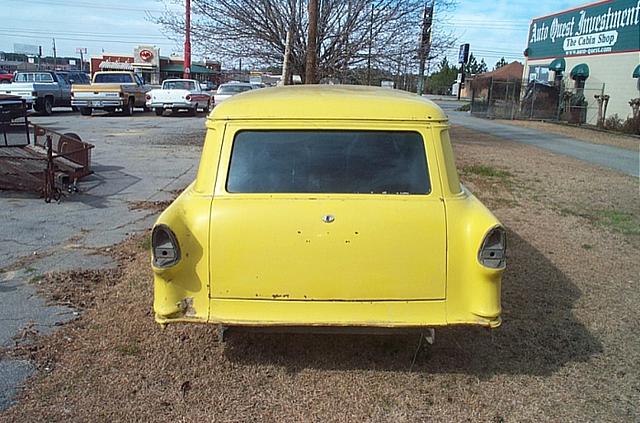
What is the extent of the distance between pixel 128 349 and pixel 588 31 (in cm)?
3599

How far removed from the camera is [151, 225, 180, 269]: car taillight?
10.8ft

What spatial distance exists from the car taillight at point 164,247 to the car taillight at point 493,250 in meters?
1.81

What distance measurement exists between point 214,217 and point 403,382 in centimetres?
160

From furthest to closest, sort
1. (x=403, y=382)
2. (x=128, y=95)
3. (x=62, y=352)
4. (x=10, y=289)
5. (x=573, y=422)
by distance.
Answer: (x=128, y=95), (x=10, y=289), (x=62, y=352), (x=403, y=382), (x=573, y=422)

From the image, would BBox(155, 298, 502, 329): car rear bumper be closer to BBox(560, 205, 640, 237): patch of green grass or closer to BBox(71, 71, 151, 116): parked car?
BBox(560, 205, 640, 237): patch of green grass

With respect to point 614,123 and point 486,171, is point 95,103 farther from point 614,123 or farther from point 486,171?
point 614,123

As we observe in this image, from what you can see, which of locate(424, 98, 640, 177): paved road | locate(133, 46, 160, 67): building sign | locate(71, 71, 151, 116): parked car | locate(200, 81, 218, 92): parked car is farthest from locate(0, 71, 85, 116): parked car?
locate(133, 46, 160, 67): building sign

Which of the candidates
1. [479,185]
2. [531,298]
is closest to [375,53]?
[479,185]

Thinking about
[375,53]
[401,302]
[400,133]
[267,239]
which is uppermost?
[375,53]

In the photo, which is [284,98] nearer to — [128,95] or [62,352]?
[62,352]

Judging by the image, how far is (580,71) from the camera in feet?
108

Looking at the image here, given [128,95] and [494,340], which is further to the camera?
[128,95]

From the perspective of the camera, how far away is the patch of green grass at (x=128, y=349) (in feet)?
12.5

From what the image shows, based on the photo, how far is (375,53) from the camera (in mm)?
16984
